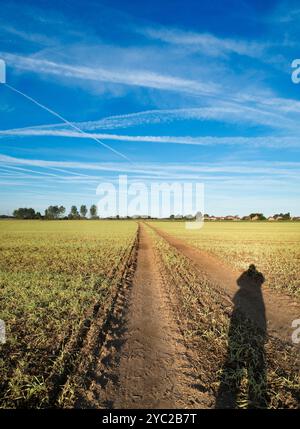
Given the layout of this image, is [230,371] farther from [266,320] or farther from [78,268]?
[78,268]

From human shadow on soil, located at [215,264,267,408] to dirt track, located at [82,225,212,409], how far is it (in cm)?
50

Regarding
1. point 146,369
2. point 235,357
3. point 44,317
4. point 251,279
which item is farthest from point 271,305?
point 44,317

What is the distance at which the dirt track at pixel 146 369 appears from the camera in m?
4.29

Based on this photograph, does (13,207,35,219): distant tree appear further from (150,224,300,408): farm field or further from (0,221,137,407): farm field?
(150,224,300,408): farm field

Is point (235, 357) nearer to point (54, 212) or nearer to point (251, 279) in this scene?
point (251, 279)

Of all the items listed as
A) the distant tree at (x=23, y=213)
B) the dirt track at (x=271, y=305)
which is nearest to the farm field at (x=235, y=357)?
the dirt track at (x=271, y=305)

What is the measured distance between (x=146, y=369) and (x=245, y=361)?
1.96m

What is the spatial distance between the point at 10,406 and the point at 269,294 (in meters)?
9.51

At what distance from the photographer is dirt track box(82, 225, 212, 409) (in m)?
4.29

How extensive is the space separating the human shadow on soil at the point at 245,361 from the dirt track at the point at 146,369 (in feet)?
1.63

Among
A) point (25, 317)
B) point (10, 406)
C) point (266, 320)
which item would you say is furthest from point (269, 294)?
point (10, 406)

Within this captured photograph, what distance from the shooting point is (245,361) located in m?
5.50

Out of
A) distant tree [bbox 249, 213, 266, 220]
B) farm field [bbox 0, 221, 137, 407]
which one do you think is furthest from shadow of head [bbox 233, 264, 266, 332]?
distant tree [bbox 249, 213, 266, 220]
